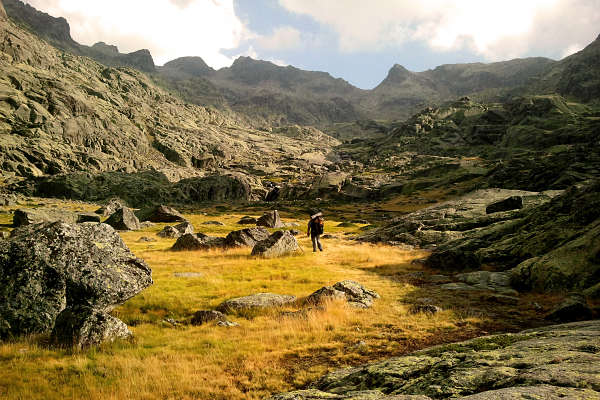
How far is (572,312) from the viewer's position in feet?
40.2

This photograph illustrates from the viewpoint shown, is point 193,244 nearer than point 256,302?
No

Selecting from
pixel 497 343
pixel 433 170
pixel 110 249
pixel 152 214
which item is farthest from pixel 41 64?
pixel 497 343

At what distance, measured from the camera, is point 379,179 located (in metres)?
156

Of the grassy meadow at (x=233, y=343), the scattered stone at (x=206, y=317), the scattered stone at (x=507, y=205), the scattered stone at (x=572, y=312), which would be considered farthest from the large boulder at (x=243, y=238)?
the scattered stone at (x=572, y=312)

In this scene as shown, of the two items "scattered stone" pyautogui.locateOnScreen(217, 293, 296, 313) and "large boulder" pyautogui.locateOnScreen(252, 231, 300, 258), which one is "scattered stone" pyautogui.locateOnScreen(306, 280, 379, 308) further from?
"large boulder" pyautogui.locateOnScreen(252, 231, 300, 258)

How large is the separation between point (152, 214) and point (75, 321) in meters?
61.6

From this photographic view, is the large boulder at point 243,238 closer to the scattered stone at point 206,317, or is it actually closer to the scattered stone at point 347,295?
the scattered stone at point 347,295

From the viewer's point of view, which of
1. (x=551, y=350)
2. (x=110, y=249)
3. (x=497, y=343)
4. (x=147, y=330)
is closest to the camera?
(x=551, y=350)

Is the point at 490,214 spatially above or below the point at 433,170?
below

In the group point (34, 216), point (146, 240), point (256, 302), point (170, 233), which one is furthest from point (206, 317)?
point (34, 216)

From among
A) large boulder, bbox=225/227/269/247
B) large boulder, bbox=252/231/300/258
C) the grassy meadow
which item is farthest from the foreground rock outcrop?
large boulder, bbox=225/227/269/247

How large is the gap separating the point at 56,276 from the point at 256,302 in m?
8.42

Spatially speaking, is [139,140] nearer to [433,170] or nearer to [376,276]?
[433,170]

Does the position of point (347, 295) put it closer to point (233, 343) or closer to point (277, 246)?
point (233, 343)
